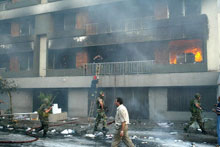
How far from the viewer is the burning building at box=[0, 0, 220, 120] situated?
41.8 ft

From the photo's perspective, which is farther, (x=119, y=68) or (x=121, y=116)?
(x=119, y=68)

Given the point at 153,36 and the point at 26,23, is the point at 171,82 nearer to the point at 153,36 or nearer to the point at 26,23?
the point at 153,36

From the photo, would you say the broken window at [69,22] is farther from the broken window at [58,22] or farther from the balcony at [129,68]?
the balcony at [129,68]

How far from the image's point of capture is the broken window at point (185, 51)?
13555mm

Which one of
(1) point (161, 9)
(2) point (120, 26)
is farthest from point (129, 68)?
(1) point (161, 9)

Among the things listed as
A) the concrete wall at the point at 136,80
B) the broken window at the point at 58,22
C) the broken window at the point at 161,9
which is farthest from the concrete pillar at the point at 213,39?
the broken window at the point at 58,22

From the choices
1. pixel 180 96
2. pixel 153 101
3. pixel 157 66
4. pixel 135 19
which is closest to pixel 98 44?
pixel 135 19

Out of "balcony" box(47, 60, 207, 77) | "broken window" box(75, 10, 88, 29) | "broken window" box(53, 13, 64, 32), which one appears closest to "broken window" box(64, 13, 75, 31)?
"broken window" box(53, 13, 64, 32)

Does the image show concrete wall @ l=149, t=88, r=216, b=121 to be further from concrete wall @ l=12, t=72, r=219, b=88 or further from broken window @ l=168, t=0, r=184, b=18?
broken window @ l=168, t=0, r=184, b=18

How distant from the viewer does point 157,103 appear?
13359 mm

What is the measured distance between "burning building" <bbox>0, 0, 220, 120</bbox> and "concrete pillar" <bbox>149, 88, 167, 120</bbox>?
58 millimetres

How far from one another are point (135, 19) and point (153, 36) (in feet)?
6.02

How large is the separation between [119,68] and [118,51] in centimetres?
208

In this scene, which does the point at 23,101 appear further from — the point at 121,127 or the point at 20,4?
the point at 121,127
